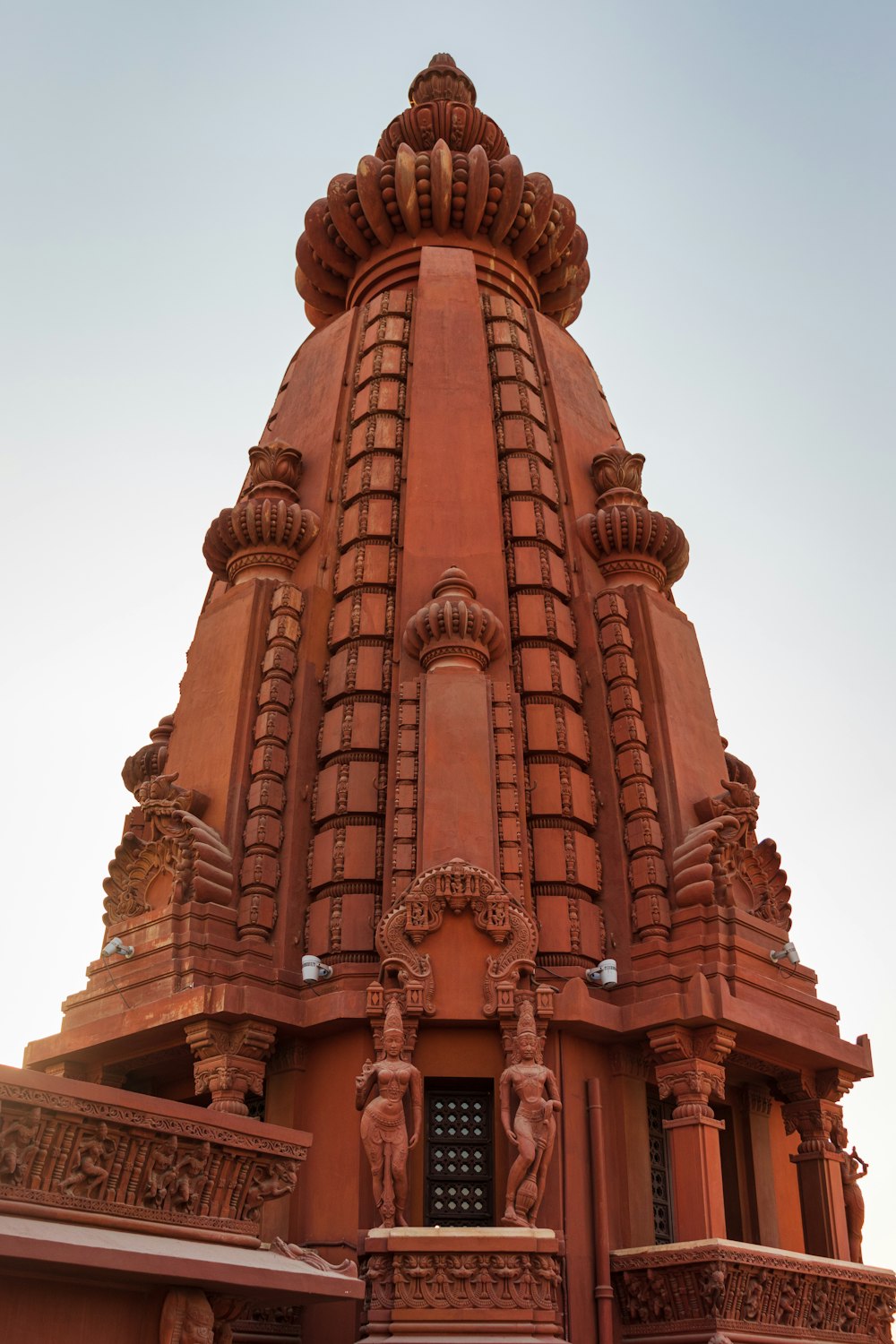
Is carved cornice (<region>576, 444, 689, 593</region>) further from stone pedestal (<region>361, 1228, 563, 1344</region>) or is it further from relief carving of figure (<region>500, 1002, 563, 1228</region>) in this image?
stone pedestal (<region>361, 1228, 563, 1344</region>)

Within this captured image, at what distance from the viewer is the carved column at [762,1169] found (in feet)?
53.4

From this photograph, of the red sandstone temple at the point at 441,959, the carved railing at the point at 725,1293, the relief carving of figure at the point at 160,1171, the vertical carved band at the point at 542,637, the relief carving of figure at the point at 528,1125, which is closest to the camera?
the relief carving of figure at the point at 160,1171

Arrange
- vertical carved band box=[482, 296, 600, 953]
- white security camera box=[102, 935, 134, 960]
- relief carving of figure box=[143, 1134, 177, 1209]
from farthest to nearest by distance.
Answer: vertical carved band box=[482, 296, 600, 953], white security camera box=[102, 935, 134, 960], relief carving of figure box=[143, 1134, 177, 1209]

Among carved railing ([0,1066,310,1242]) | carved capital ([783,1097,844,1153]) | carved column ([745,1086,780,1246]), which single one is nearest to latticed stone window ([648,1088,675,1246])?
carved column ([745,1086,780,1246])

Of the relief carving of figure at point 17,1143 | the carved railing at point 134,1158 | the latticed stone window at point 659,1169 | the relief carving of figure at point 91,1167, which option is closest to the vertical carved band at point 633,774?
the latticed stone window at point 659,1169

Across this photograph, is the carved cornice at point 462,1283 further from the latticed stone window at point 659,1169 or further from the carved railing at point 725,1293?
the latticed stone window at point 659,1169

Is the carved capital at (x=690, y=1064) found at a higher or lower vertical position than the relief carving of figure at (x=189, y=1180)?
higher

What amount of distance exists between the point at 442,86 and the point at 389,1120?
20.1 meters

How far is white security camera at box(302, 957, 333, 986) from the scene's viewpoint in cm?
1573

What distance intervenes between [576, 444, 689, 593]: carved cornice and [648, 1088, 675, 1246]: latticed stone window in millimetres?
7543

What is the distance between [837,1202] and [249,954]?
7647 millimetres

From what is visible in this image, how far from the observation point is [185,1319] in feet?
32.9

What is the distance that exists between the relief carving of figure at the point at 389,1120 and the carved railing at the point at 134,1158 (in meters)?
1.97

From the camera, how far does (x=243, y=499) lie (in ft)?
67.5
